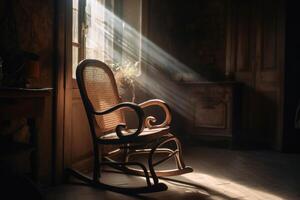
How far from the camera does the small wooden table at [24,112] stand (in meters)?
1.69

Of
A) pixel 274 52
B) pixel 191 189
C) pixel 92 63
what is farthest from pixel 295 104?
pixel 92 63

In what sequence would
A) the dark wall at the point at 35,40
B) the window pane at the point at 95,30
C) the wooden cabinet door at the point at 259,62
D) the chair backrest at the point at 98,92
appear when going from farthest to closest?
the wooden cabinet door at the point at 259,62 → the window pane at the point at 95,30 → the chair backrest at the point at 98,92 → the dark wall at the point at 35,40

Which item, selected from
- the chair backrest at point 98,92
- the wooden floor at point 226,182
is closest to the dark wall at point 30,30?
the chair backrest at point 98,92

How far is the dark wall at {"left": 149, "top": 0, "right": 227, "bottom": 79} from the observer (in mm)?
5094

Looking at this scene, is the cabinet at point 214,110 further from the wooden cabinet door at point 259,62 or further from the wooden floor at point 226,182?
the wooden floor at point 226,182

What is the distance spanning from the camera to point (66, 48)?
8.46 ft

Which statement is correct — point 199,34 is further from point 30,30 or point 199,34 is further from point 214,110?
point 30,30

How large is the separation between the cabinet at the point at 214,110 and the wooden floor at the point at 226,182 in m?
0.68

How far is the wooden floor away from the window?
1.16m

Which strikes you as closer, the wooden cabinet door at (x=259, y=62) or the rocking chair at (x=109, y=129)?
the rocking chair at (x=109, y=129)

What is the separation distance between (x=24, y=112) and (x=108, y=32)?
216 centimetres

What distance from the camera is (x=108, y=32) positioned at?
150 inches

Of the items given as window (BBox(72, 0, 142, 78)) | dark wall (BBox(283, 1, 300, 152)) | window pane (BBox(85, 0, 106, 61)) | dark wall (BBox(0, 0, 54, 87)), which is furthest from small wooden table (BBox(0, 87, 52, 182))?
dark wall (BBox(283, 1, 300, 152))

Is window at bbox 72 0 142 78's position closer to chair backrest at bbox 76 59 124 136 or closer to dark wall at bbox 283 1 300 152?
chair backrest at bbox 76 59 124 136
